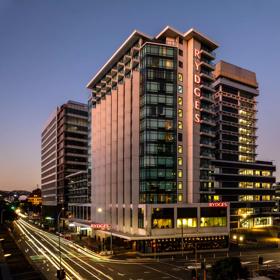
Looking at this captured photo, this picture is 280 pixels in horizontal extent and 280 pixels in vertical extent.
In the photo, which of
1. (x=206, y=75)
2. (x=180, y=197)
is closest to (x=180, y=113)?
(x=206, y=75)

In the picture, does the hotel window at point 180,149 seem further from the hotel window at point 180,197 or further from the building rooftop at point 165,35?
the building rooftop at point 165,35

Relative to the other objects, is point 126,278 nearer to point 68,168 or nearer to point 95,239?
point 95,239

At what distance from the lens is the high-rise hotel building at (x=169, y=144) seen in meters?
89.8

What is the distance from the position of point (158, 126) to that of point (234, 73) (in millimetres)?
75482

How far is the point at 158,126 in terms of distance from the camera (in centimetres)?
9238

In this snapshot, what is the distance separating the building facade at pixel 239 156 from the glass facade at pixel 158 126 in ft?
152

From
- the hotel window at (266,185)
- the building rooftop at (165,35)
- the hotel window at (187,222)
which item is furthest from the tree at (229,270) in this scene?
the hotel window at (266,185)

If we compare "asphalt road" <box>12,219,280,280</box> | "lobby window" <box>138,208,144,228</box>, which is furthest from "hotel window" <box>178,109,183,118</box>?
"asphalt road" <box>12,219,280,280</box>

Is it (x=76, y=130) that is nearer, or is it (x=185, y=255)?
(x=185, y=255)

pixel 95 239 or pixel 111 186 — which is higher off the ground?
pixel 111 186

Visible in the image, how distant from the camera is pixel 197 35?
9606cm

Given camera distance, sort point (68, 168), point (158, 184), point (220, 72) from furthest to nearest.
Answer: point (68, 168)
point (220, 72)
point (158, 184)

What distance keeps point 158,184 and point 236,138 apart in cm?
7108

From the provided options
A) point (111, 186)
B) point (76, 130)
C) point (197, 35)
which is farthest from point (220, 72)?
point (76, 130)
